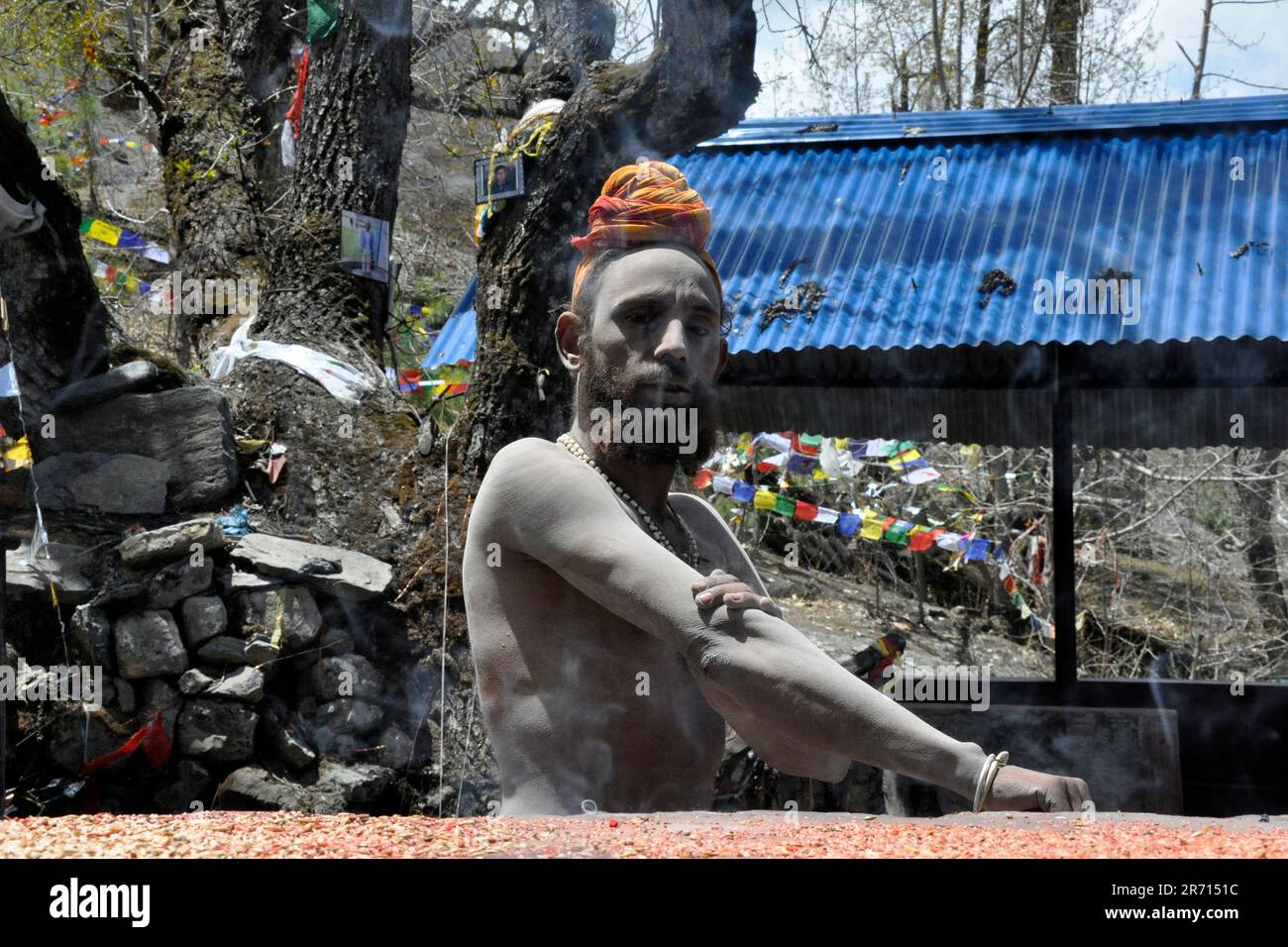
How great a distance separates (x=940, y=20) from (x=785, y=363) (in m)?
7.77

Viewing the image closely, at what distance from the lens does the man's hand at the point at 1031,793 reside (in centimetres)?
228

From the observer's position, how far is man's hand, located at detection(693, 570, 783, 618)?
8.11 feet

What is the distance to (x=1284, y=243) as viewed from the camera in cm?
605

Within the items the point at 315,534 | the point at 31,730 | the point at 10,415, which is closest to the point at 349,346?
the point at 315,534

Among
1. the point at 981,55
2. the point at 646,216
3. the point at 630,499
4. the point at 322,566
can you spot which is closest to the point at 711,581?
the point at 630,499

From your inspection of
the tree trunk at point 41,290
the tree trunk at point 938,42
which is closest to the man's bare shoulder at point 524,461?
the tree trunk at point 41,290

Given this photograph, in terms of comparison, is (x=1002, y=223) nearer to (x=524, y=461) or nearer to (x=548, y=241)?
(x=548, y=241)

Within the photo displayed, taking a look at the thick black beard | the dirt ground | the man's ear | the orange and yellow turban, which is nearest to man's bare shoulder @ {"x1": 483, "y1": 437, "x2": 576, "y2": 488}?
the thick black beard

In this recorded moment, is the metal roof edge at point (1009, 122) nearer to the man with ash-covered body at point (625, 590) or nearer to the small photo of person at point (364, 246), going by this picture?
the small photo of person at point (364, 246)

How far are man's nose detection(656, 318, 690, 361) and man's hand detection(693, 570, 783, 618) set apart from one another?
554mm

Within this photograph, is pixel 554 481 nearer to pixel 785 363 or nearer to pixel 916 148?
pixel 785 363

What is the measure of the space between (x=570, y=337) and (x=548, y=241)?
220 centimetres

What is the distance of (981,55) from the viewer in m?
13.3

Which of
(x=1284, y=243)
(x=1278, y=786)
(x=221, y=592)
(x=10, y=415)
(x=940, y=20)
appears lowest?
(x=1278, y=786)
